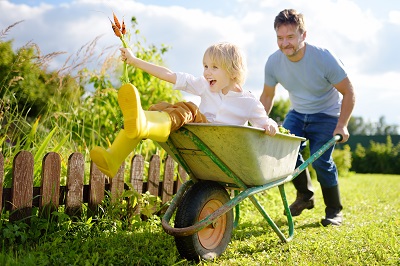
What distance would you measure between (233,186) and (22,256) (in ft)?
4.06

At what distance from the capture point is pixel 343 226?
3.84 m

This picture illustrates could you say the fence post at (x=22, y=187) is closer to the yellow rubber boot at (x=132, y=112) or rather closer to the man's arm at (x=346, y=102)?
the yellow rubber boot at (x=132, y=112)

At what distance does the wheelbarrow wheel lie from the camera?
2.51 m

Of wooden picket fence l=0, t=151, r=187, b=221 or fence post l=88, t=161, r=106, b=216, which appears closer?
wooden picket fence l=0, t=151, r=187, b=221

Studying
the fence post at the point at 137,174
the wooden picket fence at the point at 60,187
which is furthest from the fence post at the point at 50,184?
the fence post at the point at 137,174

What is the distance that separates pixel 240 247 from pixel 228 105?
994 mm

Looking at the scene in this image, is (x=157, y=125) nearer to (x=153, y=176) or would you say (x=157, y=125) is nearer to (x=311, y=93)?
(x=153, y=176)

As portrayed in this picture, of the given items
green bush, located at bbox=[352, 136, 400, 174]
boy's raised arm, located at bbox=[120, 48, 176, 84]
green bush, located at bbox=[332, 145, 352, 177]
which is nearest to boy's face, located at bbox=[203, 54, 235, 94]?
boy's raised arm, located at bbox=[120, 48, 176, 84]

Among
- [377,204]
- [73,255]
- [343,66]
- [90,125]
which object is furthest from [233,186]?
[377,204]

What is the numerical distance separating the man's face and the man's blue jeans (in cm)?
57

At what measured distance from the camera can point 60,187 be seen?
3.13 m

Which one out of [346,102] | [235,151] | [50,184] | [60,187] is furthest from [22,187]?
[346,102]

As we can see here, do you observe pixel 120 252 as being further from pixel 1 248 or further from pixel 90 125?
pixel 90 125

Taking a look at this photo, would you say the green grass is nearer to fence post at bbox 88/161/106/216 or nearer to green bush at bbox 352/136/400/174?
fence post at bbox 88/161/106/216
